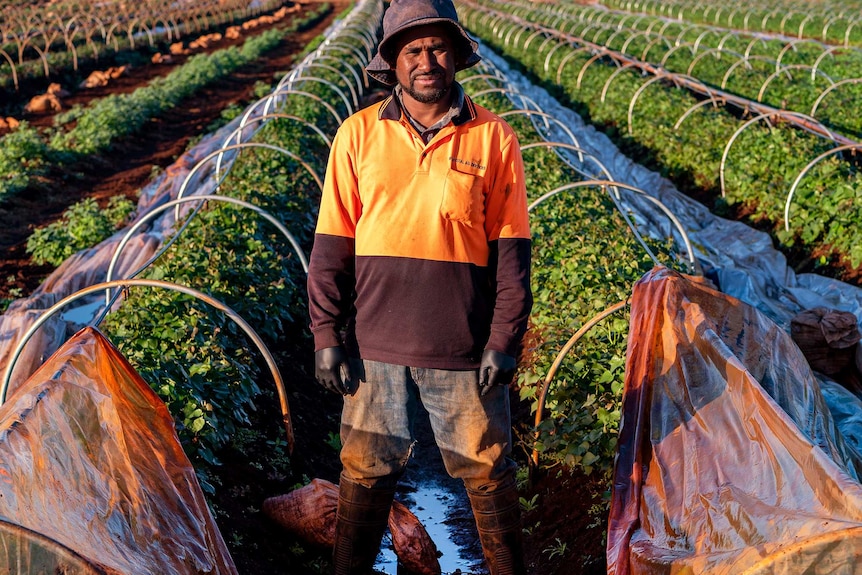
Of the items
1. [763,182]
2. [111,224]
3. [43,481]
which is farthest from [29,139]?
[43,481]

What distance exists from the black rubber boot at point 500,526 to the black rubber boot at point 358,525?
33 cm

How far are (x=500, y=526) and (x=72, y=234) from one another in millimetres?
7362

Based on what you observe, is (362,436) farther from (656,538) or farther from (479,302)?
(656,538)

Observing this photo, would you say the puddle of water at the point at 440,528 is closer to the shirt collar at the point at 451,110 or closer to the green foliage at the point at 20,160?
the shirt collar at the point at 451,110

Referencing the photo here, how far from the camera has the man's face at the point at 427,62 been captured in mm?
2836

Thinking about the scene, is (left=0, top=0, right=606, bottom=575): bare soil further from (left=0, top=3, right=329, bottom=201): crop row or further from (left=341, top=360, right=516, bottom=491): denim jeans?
(left=0, top=3, right=329, bottom=201): crop row

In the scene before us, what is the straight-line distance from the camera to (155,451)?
2961 millimetres

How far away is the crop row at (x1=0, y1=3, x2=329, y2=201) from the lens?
11.8m

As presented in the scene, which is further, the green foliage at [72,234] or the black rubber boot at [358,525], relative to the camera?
the green foliage at [72,234]

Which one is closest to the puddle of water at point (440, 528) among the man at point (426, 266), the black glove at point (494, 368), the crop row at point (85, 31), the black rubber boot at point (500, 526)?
the black rubber boot at point (500, 526)

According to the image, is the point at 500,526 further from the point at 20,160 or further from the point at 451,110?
the point at 20,160

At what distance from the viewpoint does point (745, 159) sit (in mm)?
10320

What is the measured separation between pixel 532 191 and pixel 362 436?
5217 mm

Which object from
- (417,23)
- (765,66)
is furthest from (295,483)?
(765,66)
